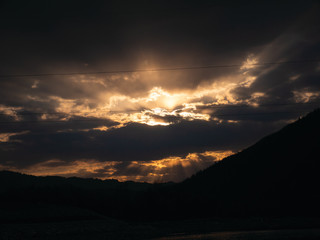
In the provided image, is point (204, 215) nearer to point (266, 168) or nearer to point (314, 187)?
point (314, 187)

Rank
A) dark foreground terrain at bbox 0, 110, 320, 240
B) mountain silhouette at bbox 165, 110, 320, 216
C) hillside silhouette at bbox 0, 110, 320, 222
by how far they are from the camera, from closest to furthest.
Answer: dark foreground terrain at bbox 0, 110, 320, 240 < hillside silhouette at bbox 0, 110, 320, 222 < mountain silhouette at bbox 165, 110, 320, 216

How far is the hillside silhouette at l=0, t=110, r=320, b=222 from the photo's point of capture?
240 feet

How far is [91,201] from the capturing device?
74875 millimetres

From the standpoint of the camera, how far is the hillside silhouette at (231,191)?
73.0 m

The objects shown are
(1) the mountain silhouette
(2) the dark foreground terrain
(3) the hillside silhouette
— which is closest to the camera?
(2) the dark foreground terrain

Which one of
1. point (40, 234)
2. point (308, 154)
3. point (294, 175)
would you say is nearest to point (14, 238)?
point (40, 234)

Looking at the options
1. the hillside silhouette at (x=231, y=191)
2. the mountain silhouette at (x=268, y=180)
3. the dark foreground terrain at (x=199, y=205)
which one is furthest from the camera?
the mountain silhouette at (x=268, y=180)

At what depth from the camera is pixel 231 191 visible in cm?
13938

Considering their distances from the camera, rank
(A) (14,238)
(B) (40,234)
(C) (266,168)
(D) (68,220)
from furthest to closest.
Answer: (C) (266,168), (D) (68,220), (B) (40,234), (A) (14,238)

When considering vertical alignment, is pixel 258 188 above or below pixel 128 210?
above

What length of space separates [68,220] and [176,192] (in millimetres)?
34874

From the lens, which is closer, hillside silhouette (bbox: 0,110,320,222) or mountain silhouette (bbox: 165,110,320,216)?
hillside silhouette (bbox: 0,110,320,222)

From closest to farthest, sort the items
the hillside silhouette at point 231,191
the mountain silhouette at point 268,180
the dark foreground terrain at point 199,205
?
the dark foreground terrain at point 199,205 < the hillside silhouette at point 231,191 < the mountain silhouette at point 268,180

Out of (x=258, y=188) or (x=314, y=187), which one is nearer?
(x=314, y=187)
